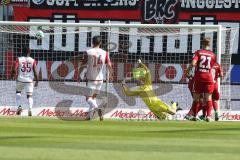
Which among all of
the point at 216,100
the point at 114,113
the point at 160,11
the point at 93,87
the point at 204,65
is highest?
the point at 160,11

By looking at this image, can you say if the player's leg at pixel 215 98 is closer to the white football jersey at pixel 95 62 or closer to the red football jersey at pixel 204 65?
the red football jersey at pixel 204 65

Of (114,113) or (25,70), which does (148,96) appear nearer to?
(114,113)

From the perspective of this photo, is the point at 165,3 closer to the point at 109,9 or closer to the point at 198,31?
the point at 109,9

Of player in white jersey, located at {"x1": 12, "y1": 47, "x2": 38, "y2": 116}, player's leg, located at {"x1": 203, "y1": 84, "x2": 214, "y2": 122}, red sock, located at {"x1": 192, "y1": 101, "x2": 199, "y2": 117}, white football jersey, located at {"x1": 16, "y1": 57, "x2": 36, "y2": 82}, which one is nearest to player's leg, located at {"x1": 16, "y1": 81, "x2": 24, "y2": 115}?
player in white jersey, located at {"x1": 12, "y1": 47, "x2": 38, "y2": 116}

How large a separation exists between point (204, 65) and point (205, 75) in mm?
212

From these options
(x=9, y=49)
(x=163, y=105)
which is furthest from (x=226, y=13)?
(x=163, y=105)

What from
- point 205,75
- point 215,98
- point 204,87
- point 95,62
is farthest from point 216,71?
point 95,62

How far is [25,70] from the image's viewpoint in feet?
52.3

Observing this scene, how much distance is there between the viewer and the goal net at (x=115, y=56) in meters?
17.0

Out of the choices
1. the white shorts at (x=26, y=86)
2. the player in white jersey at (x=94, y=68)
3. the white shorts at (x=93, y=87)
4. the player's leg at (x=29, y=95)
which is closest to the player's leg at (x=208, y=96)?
the player in white jersey at (x=94, y=68)

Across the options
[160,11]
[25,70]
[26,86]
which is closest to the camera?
[25,70]

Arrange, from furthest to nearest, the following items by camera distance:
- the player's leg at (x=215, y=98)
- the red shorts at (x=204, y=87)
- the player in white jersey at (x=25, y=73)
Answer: the player in white jersey at (x=25, y=73) < the player's leg at (x=215, y=98) < the red shorts at (x=204, y=87)

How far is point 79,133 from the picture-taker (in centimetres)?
1020

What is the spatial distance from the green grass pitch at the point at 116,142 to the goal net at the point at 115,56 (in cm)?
476
